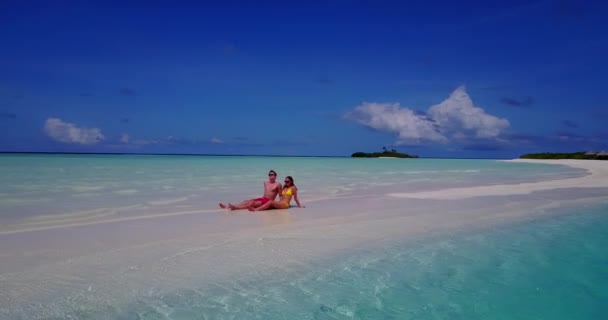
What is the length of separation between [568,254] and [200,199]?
10423mm

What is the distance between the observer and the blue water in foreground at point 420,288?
469 centimetres

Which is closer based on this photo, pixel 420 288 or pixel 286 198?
pixel 420 288

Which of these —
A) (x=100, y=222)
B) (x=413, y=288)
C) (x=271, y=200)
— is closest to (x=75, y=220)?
(x=100, y=222)

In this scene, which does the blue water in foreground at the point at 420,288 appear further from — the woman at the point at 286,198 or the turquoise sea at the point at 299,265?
the woman at the point at 286,198

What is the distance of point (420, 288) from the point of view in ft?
18.1

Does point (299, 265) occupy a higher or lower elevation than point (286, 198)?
lower

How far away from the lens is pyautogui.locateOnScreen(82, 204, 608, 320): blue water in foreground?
4691 millimetres

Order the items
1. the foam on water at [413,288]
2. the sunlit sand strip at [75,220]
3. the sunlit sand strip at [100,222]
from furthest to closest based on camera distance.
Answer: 1. the sunlit sand strip at [75,220]
2. the sunlit sand strip at [100,222]
3. the foam on water at [413,288]

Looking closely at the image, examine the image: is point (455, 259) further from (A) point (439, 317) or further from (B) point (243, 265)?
(B) point (243, 265)

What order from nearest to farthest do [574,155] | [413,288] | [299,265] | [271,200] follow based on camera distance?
[413,288]
[299,265]
[271,200]
[574,155]

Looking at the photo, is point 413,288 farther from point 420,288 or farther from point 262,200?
point 262,200

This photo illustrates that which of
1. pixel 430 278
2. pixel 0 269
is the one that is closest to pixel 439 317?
pixel 430 278

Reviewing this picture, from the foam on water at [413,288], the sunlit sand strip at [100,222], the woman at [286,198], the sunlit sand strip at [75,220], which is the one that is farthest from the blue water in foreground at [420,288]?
the sunlit sand strip at [75,220]

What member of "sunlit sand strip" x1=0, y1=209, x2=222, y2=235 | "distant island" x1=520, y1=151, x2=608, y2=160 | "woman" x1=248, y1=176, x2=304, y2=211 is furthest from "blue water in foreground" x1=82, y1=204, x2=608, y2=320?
"distant island" x1=520, y1=151, x2=608, y2=160
